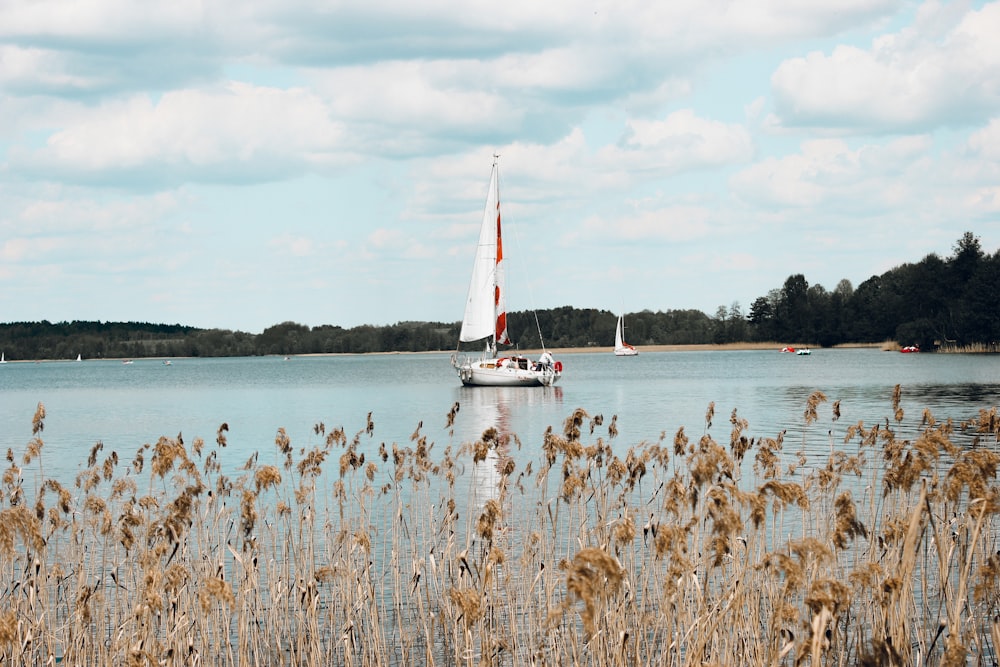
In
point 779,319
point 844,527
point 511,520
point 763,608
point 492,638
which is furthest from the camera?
point 779,319

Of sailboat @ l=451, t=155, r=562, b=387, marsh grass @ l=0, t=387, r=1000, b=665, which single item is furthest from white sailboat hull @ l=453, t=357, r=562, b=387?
marsh grass @ l=0, t=387, r=1000, b=665

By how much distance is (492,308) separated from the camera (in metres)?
69.7

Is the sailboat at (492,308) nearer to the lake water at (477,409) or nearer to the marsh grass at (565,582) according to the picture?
the lake water at (477,409)

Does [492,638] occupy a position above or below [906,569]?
below

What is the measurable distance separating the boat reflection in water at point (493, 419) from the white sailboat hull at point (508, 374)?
2.61 ft

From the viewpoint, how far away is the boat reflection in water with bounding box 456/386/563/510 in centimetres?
2059

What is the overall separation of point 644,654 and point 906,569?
16.9ft

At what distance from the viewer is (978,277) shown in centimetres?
12475

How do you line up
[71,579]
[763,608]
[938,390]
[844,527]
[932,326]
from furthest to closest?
[932,326] < [938,390] < [71,579] < [763,608] < [844,527]

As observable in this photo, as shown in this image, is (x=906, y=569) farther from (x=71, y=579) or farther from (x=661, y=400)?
(x=661, y=400)

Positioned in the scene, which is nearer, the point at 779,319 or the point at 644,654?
the point at 644,654

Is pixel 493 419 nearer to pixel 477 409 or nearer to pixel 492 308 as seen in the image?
pixel 477 409

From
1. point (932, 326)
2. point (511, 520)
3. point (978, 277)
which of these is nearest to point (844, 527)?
point (511, 520)

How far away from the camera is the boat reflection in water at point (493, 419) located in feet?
67.6
